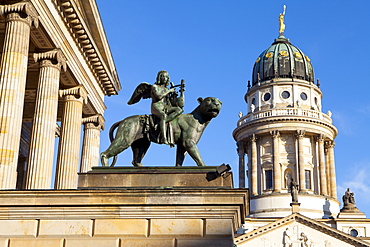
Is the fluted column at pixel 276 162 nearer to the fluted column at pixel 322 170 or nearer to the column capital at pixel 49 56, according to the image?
the fluted column at pixel 322 170

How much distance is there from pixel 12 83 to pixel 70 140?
9.08 metres

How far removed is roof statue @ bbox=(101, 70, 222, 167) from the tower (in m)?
76.5

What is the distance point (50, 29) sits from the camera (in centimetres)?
2961

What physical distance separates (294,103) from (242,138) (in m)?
Answer: 9.99

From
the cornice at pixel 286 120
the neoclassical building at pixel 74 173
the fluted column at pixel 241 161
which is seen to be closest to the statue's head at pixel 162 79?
the neoclassical building at pixel 74 173

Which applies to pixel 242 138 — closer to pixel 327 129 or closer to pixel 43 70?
pixel 327 129

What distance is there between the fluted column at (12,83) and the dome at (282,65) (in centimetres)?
7811

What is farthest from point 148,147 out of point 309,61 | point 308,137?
point 309,61

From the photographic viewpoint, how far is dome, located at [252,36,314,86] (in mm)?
101688

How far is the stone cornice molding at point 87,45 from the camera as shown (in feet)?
102

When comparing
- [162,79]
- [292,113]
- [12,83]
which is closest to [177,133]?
[162,79]

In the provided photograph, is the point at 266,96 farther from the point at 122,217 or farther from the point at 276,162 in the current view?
the point at 122,217

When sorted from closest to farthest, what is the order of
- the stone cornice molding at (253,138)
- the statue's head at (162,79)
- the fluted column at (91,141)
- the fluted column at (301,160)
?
the statue's head at (162,79)
the fluted column at (91,141)
the fluted column at (301,160)
the stone cornice molding at (253,138)

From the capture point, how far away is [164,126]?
17594mm
